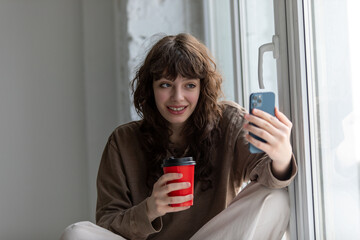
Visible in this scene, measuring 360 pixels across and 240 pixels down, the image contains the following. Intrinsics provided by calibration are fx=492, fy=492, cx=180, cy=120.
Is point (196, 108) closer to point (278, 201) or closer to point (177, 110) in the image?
point (177, 110)

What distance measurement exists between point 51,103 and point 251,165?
5.58 feet

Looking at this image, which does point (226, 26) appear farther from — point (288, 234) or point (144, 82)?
point (288, 234)

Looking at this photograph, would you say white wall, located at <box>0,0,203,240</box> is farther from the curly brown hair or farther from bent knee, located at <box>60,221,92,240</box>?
bent knee, located at <box>60,221,92,240</box>

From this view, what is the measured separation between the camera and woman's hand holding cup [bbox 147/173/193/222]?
1195 millimetres

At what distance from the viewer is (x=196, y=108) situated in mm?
1620

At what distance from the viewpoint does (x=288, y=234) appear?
1.43 meters

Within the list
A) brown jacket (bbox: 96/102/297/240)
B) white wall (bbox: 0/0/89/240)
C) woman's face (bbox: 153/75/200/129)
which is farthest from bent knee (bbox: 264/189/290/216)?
white wall (bbox: 0/0/89/240)

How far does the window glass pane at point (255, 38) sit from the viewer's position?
1.70 m

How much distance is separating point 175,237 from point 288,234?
14.4 inches

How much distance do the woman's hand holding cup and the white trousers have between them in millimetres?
169

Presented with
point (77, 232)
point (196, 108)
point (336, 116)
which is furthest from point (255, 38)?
point (77, 232)

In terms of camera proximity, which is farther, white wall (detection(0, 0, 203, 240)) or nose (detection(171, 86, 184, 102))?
white wall (detection(0, 0, 203, 240))

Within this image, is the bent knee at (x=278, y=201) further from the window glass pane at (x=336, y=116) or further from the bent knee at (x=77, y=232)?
the bent knee at (x=77, y=232)

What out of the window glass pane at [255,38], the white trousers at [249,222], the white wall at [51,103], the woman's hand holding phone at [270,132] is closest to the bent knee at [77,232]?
the white trousers at [249,222]
